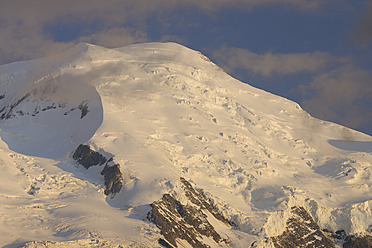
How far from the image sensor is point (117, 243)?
19938cm

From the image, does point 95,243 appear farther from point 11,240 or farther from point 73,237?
point 11,240

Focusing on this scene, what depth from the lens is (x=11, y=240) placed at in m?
194

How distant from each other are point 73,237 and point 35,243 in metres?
12.2

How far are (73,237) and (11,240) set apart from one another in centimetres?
1597

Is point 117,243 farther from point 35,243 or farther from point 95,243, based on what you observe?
point 35,243

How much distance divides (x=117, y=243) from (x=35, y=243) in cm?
2218

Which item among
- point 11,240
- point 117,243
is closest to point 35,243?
point 11,240

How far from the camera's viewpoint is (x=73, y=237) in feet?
651

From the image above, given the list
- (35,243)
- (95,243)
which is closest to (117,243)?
(95,243)

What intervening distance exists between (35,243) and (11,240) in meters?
8.30

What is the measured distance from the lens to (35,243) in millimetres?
189375

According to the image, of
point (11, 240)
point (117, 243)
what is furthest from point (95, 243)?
point (11, 240)

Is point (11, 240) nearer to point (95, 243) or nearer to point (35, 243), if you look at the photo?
point (35, 243)
